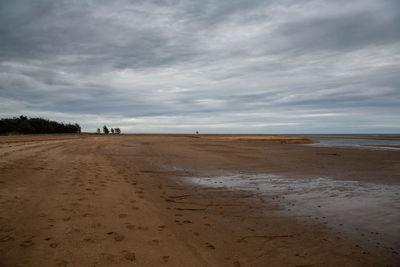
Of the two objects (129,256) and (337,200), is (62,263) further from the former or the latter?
(337,200)

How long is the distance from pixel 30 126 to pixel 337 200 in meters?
68.4

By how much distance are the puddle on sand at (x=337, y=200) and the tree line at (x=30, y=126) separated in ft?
206

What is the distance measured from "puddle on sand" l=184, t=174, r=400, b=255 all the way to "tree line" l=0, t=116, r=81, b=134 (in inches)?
2469

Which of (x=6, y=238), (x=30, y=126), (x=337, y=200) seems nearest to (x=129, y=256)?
(x=6, y=238)

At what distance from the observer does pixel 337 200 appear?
672cm

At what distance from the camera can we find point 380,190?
786 centimetres

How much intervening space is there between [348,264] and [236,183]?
18.5ft

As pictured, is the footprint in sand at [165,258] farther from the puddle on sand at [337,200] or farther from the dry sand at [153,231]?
the puddle on sand at [337,200]

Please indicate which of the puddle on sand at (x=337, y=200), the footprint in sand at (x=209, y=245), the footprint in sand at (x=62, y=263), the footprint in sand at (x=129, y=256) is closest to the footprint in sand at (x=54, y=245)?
the footprint in sand at (x=62, y=263)

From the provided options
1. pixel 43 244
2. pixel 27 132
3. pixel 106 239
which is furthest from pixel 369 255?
pixel 27 132

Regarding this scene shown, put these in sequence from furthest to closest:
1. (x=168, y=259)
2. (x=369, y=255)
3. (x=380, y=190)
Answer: (x=380, y=190) < (x=369, y=255) < (x=168, y=259)

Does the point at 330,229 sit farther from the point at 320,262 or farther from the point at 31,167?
the point at 31,167

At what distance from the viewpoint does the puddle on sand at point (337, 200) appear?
15.4 feet

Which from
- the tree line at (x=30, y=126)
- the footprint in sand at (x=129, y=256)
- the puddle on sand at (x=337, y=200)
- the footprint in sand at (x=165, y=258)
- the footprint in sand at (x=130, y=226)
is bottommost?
the puddle on sand at (x=337, y=200)
